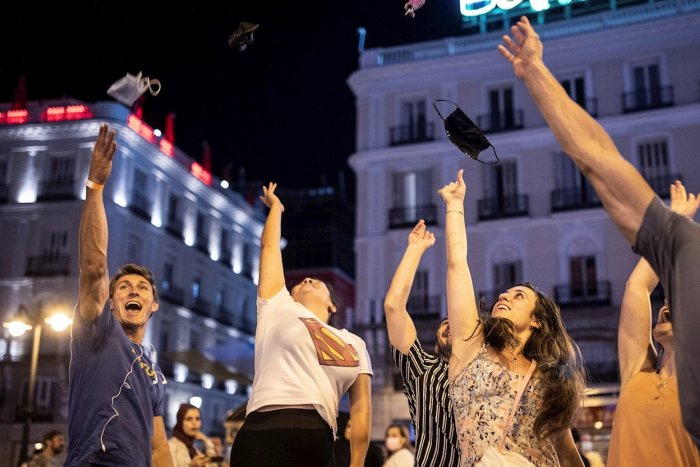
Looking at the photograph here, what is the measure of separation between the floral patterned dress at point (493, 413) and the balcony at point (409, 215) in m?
25.0

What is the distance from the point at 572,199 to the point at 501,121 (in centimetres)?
409

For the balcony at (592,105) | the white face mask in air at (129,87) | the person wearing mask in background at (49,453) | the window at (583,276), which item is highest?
the balcony at (592,105)

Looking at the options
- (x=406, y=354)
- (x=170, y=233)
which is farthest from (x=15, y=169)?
(x=406, y=354)

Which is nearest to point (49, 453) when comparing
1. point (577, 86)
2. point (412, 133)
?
point (412, 133)

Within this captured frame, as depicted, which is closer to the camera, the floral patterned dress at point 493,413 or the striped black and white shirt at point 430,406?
the floral patterned dress at point 493,413

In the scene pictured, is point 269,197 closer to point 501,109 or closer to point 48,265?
point 501,109

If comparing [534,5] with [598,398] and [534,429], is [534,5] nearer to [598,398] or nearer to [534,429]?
[598,398]

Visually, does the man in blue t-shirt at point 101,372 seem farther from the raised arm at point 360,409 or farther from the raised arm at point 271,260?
the raised arm at point 360,409

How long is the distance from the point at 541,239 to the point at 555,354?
24.6 metres

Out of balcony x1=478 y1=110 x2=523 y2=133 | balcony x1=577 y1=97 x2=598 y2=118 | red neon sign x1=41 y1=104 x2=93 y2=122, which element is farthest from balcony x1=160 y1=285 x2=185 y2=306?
balcony x1=577 y1=97 x2=598 y2=118

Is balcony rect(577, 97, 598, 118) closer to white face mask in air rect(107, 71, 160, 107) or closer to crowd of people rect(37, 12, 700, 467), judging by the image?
crowd of people rect(37, 12, 700, 467)

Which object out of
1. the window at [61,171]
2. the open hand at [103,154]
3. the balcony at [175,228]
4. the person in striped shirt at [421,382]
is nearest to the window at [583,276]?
the balcony at [175,228]

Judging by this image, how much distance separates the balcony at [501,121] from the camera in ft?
94.8

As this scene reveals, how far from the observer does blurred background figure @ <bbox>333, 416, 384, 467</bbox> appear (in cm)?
703
